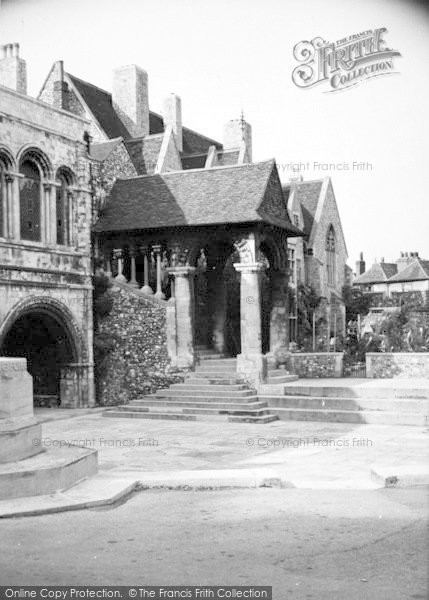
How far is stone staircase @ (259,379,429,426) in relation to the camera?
15.3 m

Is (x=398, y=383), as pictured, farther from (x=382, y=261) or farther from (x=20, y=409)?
(x=382, y=261)

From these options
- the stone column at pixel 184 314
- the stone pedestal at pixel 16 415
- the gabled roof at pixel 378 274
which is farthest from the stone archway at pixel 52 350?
the gabled roof at pixel 378 274

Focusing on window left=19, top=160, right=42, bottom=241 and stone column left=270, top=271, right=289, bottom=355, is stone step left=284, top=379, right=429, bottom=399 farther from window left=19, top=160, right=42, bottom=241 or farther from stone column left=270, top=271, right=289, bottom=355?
window left=19, top=160, right=42, bottom=241

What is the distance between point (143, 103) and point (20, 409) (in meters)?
22.6

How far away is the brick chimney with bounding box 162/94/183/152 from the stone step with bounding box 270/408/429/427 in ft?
54.9

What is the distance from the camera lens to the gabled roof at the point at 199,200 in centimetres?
1864

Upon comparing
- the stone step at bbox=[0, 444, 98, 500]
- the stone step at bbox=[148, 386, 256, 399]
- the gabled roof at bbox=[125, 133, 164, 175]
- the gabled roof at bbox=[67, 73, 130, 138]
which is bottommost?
the stone step at bbox=[0, 444, 98, 500]

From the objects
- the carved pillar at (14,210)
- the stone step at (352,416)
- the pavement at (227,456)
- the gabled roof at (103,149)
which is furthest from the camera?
the gabled roof at (103,149)

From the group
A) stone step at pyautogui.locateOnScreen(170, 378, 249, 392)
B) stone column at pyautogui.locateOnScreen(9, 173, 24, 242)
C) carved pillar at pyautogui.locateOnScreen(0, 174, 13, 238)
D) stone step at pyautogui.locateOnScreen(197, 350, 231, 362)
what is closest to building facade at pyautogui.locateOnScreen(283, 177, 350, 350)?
stone step at pyautogui.locateOnScreen(197, 350, 231, 362)

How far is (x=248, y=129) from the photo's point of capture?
33.2 meters

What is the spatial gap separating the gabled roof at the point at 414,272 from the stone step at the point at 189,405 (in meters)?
33.9

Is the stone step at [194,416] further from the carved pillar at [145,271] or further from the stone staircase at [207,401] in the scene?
the carved pillar at [145,271]

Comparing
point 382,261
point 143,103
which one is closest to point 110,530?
point 143,103

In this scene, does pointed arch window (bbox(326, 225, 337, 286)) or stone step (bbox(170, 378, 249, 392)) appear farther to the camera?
pointed arch window (bbox(326, 225, 337, 286))
